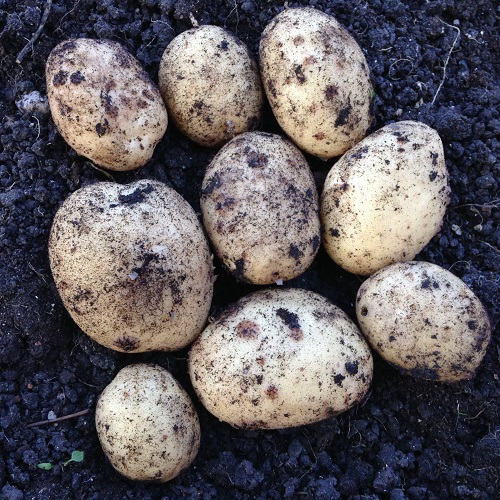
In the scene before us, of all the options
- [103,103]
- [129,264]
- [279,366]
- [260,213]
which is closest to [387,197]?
[260,213]

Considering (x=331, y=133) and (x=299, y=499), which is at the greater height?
(x=331, y=133)

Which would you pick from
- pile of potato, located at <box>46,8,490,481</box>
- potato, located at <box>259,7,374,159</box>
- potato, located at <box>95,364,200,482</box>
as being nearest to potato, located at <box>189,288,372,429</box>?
pile of potato, located at <box>46,8,490,481</box>

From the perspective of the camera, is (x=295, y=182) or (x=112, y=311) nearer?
(x=112, y=311)

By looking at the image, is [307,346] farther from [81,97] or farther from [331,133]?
[81,97]

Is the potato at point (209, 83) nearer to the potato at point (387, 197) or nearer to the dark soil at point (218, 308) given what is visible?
the dark soil at point (218, 308)

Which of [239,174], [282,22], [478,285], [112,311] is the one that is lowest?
[112,311]

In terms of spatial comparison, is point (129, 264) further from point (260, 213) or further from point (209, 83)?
point (209, 83)

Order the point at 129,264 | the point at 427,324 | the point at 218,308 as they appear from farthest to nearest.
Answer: the point at 218,308 → the point at 427,324 → the point at 129,264

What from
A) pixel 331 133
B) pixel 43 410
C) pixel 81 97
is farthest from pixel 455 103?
pixel 43 410
